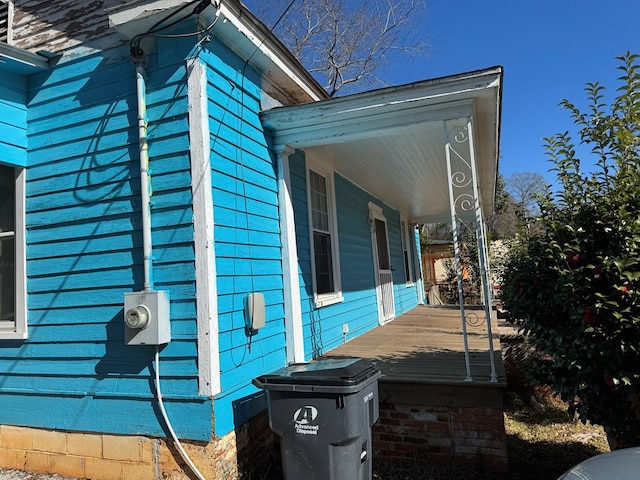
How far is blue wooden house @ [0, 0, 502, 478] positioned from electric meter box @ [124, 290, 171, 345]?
0.01m

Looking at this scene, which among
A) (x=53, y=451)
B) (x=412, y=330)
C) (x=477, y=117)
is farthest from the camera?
(x=412, y=330)

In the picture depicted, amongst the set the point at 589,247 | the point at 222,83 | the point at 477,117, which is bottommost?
the point at 589,247

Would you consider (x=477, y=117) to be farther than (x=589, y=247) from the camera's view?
Yes

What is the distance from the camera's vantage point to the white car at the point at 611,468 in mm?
1814

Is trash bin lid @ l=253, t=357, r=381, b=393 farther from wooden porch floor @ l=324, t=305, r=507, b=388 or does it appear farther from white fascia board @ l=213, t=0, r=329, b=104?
white fascia board @ l=213, t=0, r=329, b=104

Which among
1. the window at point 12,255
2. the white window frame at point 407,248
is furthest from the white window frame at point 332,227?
the white window frame at point 407,248

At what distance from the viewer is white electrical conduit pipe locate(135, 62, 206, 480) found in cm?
330

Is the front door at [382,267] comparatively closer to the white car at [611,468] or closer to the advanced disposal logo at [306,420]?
the advanced disposal logo at [306,420]

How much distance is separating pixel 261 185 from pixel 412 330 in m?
4.57

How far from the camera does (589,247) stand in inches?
118

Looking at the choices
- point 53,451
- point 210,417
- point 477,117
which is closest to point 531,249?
point 477,117

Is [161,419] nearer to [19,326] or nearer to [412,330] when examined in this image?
[19,326]

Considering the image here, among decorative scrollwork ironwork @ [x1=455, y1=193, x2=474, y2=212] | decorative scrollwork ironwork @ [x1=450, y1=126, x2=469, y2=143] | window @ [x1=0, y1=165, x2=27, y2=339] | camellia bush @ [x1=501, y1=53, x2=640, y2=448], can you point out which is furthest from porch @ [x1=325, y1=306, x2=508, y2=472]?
window @ [x1=0, y1=165, x2=27, y2=339]

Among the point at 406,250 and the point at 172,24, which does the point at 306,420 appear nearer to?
the point at 172,24
